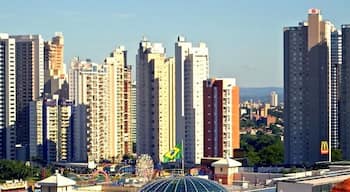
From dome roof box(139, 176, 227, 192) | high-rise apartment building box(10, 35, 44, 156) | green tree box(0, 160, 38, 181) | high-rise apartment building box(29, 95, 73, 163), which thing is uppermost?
high-rise apartment building box(10, 35, 44, 156)

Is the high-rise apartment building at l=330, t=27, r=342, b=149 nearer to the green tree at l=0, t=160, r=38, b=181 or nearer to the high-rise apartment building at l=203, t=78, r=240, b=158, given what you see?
the high-rise apartment building at l=203, t=78, r=240, b=158

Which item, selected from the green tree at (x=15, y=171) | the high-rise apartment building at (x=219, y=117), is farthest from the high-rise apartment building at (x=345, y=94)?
the green tree at (x=15, y=171)

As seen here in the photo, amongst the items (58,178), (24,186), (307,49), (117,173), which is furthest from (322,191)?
(307,49)

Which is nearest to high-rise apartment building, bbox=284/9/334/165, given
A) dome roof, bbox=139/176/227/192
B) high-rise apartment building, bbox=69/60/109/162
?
high-rise apartment building, bbox=69/60/109/162

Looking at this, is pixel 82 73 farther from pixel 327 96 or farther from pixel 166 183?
pixel 166 183

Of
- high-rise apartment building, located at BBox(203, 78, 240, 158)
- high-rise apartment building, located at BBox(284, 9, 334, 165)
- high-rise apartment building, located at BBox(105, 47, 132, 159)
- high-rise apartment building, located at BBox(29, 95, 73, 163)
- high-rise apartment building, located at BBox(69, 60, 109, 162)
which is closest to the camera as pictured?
high-rise apartment building, located at BBox(284, 9, 334, 165)

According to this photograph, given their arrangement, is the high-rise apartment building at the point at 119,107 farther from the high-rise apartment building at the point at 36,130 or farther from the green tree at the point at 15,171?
the green tree at the point at 15,171

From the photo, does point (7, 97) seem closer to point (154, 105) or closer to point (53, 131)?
point (53, 131)
